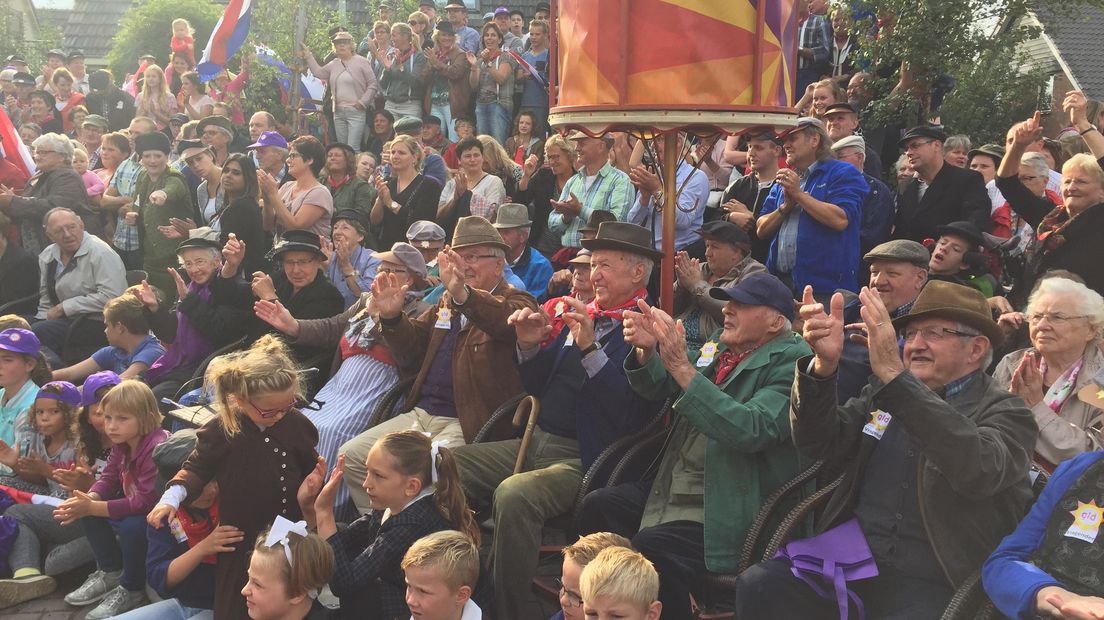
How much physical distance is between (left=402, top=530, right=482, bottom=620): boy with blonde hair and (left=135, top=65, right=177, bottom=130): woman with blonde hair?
36.8ft

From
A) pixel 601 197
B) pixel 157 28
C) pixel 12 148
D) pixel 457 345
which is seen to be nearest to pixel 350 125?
pixel 12 148

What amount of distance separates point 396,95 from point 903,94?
602cm

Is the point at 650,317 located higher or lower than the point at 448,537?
higher

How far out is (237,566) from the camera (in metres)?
4.71

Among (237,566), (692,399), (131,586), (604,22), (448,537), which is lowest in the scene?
(131,586)

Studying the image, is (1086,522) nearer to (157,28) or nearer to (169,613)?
(169,613)

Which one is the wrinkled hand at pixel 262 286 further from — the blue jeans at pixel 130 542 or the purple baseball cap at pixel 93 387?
the blue jeans at pixel 130 542

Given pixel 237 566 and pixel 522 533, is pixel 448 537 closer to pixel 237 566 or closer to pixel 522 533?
pixel 522 533

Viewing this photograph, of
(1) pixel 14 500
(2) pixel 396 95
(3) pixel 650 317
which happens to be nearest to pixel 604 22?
(3) pixel 650 317

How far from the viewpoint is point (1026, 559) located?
11.3 feet

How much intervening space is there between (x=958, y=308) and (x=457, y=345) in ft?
9.39

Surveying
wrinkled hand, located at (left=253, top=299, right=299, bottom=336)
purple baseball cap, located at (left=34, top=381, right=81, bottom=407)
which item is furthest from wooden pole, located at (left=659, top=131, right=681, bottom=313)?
purple baseball cap, located at (left=34, top=381, right=81, bottom=407)

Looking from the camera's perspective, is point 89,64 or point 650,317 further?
point 89,64

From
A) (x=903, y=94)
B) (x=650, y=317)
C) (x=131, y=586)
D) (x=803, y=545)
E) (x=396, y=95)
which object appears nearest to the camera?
(x=803, y=545)
